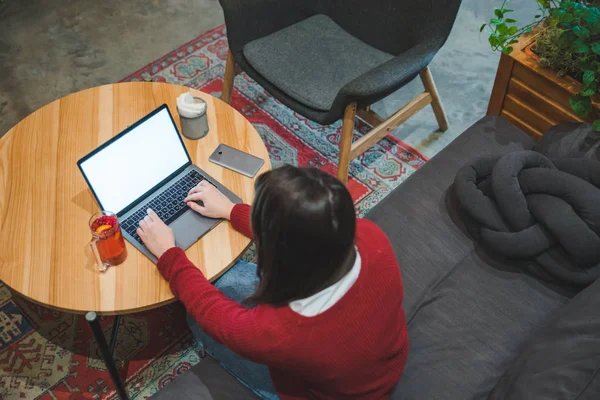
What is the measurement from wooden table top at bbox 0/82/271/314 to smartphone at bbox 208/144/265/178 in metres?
0.02

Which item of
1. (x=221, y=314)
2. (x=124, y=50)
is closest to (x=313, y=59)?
(x=124, y=50)

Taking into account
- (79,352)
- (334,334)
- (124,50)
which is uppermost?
(334,334)

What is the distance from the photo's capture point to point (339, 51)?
2346mm

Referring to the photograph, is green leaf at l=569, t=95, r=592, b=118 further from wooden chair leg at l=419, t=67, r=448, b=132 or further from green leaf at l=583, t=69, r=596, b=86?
wooden chair leg at l=419, t=67, r=448, b=132

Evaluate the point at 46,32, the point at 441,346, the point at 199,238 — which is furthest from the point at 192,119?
the point at 46,32

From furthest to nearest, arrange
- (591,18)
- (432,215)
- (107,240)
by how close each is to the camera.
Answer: (432,215)
(591,18)
(107,240)

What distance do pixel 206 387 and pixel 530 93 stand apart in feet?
4.72

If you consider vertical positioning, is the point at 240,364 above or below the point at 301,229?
below

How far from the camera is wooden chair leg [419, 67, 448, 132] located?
2.41 m

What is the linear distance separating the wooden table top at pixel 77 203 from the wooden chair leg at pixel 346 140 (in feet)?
1.31

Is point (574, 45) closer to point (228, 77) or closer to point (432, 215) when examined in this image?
point (432, 215)

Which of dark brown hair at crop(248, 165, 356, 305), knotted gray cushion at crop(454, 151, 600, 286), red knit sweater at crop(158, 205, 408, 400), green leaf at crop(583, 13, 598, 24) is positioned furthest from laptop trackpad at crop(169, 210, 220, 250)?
green leaf at crop(583, 13, 598, 24)

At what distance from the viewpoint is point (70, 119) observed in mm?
1868

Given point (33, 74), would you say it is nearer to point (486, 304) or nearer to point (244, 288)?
point (244, 288)
